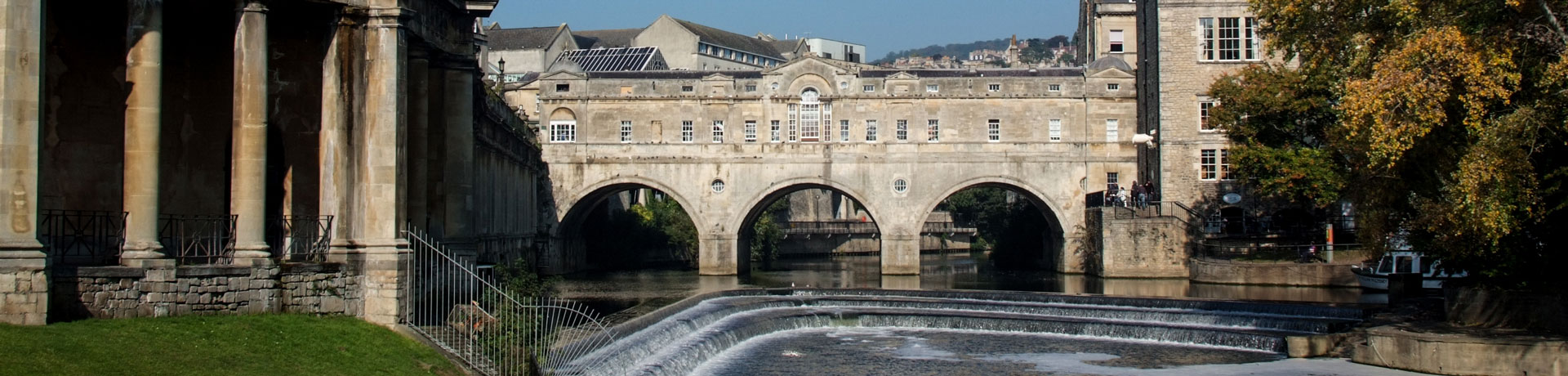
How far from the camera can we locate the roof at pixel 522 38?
90.0 m

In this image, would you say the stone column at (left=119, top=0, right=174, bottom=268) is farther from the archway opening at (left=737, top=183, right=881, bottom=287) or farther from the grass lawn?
the archway opening at (left=737, top=183, right=881, bottom=287)

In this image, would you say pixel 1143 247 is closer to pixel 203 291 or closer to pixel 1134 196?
pixel 1134 196

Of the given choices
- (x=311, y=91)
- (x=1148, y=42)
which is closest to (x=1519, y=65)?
(x=311, y=91)

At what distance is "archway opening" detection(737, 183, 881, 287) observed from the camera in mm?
54094

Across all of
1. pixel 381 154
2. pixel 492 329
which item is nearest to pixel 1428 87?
pixel 492 329

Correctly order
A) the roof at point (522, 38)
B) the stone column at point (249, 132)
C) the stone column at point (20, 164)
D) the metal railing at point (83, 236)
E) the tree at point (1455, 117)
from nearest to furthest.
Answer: the stone column at point (20, 164)
the metal railing at point (83, 236)
the stone column at point (249, 132)
the tree at point (1455, 117)
the roof at point (522, 38)

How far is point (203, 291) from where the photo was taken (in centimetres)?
1786

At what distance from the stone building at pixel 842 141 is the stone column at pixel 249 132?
35191 millimetres

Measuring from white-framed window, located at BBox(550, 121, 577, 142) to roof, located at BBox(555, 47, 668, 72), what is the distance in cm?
1966

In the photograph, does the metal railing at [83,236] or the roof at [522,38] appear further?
the roof at [522,38]

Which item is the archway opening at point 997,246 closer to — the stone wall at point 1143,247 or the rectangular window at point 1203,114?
the stone wall at point 1143,247

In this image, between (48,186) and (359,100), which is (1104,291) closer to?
(359,100)

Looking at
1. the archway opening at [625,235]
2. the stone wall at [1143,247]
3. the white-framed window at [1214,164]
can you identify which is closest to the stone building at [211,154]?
the stone wall at [1143,247]

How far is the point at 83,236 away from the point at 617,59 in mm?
60918
